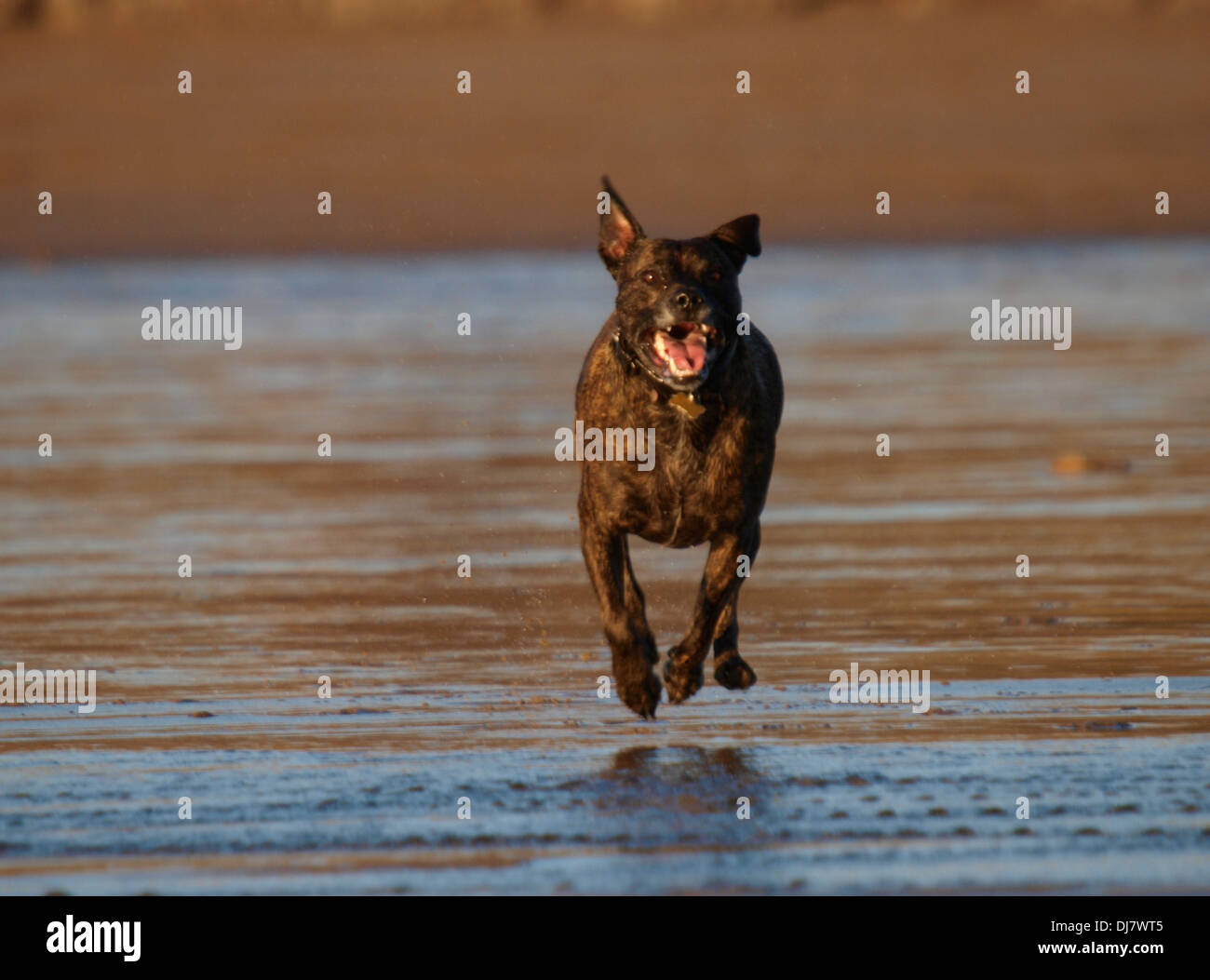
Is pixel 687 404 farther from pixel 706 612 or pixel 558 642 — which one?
pixel 558 642

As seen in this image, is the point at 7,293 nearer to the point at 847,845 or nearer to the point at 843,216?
the point at 843,216

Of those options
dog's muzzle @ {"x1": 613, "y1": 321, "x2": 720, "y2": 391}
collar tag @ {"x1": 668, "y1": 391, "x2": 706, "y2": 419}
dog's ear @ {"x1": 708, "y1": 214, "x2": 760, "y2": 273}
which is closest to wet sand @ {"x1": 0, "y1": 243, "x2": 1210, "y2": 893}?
collar tag @ {"x1": 668, "y1": 391, "x2": 706, "y2": 419}

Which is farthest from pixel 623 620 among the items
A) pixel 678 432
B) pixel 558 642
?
pixel 558 642

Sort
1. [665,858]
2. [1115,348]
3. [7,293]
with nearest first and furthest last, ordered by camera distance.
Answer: [665,858]
[1115,348]
[7,293]

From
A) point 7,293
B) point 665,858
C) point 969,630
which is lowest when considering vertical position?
point 665,858

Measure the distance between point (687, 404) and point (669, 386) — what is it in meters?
0.12

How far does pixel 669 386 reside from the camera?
8.38 meters

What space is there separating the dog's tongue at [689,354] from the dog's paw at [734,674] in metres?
1.27

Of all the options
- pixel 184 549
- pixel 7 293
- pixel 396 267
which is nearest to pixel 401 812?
pixel 184 549

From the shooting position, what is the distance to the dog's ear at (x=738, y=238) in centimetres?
856

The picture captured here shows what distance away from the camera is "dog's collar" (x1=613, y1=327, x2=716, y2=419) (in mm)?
8305

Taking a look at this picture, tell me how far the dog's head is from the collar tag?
8 centimetres

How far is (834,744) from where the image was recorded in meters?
7.90

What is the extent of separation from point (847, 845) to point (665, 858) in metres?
0.52
